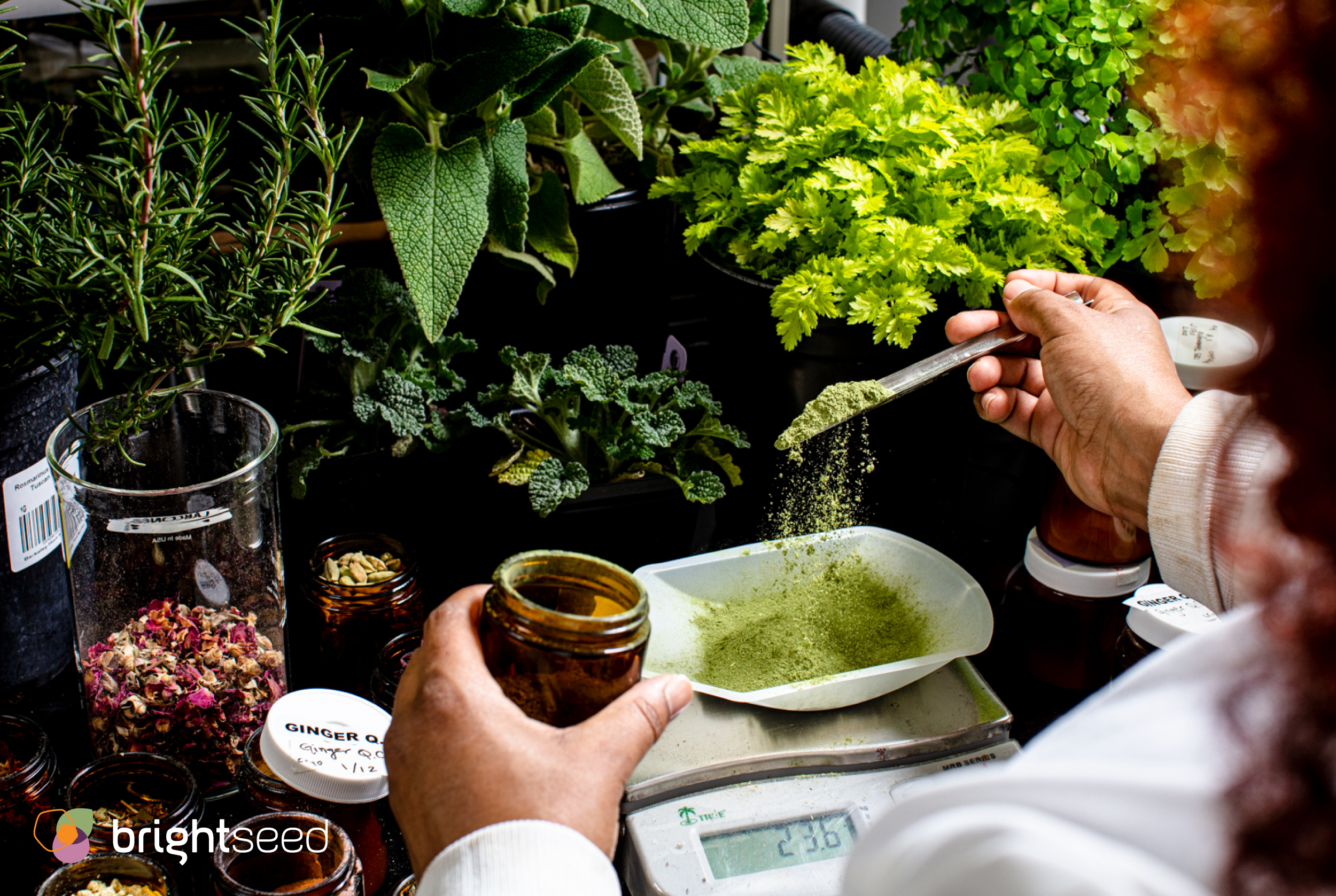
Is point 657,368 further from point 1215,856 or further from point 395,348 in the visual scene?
point 1215,856

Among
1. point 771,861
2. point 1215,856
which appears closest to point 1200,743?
point 1215,856

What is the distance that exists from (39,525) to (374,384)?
0.29 meters

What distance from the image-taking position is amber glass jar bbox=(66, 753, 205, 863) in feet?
1.99

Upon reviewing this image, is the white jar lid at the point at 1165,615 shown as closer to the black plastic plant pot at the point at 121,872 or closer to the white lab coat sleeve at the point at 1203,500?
the white lab coat sleeve at the point at 1203,500

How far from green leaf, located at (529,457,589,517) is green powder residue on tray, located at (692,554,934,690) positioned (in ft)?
0.48

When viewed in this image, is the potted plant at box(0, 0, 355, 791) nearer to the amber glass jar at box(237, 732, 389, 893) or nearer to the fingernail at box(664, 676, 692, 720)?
the amber glass jar at box(237, 732, 389, 893)

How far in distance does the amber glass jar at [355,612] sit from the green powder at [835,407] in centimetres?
35

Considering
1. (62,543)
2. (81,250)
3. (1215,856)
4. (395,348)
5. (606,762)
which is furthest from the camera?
(395,348)

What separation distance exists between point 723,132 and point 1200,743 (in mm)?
911

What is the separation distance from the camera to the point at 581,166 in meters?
0.99

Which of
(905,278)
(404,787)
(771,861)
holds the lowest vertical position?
(771,861)

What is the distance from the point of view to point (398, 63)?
858mm

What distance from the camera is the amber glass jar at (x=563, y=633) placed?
48 centimetres

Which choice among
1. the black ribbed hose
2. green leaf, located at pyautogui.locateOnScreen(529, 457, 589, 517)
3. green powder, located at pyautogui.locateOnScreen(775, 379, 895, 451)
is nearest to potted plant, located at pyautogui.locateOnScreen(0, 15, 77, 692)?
green leaf, located at pyautogui.locateOnScreen(529, 457, 589, 517)
